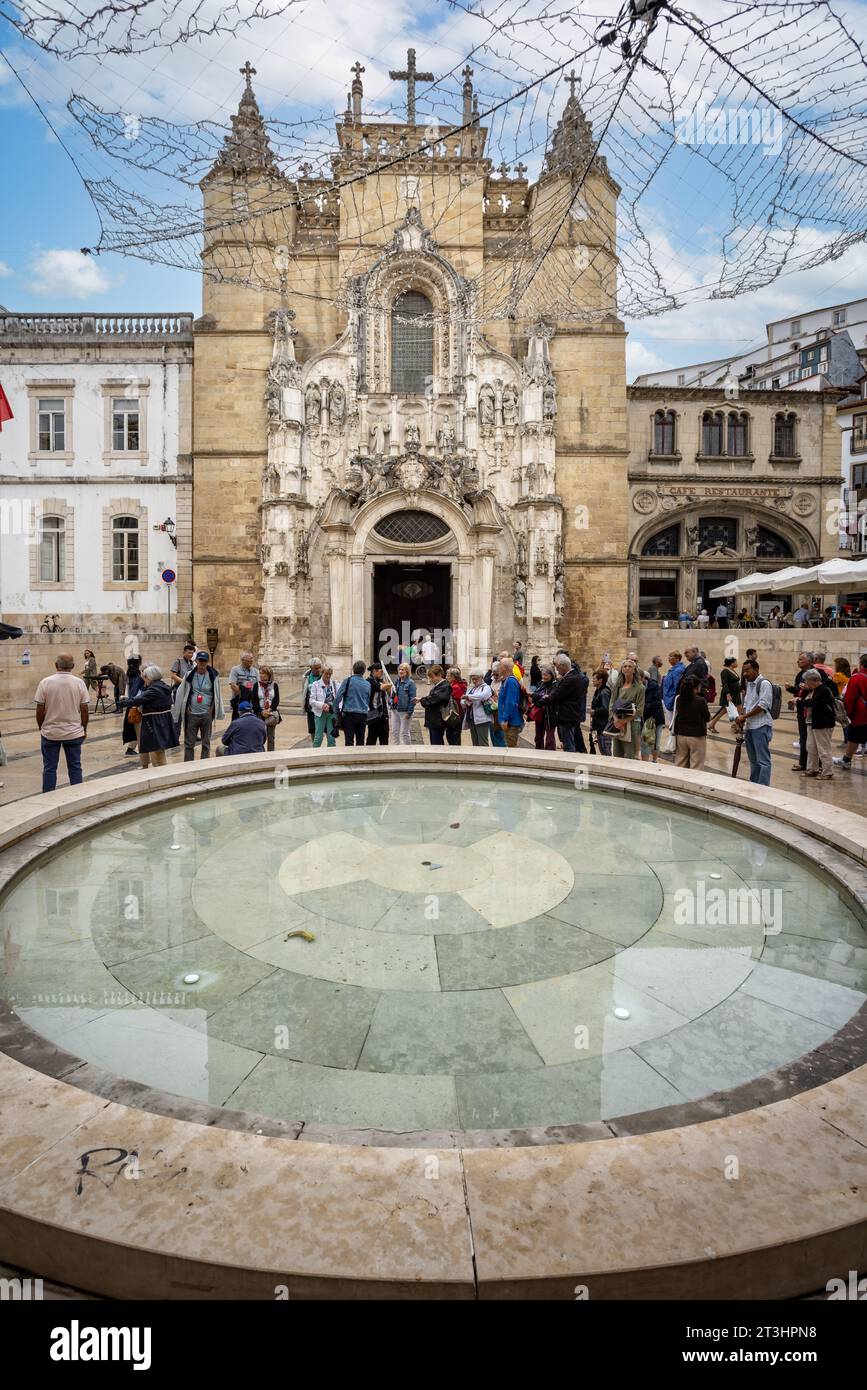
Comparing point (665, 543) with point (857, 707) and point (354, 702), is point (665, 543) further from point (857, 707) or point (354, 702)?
point (354, 702)

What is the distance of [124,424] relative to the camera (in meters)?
22.3

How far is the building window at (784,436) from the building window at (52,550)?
2467 cm

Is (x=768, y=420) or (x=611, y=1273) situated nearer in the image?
(x=611, y=1273)

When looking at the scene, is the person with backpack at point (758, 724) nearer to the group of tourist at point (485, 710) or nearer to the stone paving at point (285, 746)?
the group of tourist at point (485, 710)

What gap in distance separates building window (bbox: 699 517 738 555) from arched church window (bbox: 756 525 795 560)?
0.95 m

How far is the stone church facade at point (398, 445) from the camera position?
20781mm

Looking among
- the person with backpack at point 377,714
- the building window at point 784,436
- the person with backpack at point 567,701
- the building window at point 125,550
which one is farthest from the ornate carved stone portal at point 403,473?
the person with backpack at point 567,701

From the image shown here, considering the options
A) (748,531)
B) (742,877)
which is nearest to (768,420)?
(748,531)

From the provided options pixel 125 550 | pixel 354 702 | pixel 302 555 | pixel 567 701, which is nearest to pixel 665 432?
pixel 302 555

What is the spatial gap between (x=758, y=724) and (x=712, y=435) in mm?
21859

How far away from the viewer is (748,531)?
26641 mm
